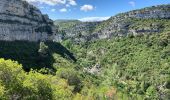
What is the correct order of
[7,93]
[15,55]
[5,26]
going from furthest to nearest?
[5,26], [15,55], [7,93]

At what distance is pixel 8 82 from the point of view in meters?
71.8

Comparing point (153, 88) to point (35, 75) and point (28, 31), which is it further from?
point (35, 75)

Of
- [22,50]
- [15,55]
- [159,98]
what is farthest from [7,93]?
[159,98]

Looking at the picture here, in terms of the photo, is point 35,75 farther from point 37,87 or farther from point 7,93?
point 7,93

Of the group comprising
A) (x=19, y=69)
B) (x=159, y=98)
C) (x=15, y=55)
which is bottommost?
(x=159, y=98)

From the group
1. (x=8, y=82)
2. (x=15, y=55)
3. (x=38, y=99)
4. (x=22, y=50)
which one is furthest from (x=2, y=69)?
(x=22, y=50)

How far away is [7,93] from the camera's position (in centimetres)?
6938

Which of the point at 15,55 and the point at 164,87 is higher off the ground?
the point at 15,55

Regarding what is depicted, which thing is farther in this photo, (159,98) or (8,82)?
(159,98)

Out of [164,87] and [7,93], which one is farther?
[164,87]

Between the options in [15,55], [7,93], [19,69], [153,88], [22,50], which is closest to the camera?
[7,93]

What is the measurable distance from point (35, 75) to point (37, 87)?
252cm

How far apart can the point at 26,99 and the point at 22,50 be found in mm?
95986

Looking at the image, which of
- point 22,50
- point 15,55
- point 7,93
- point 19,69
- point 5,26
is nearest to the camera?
point 7,93
